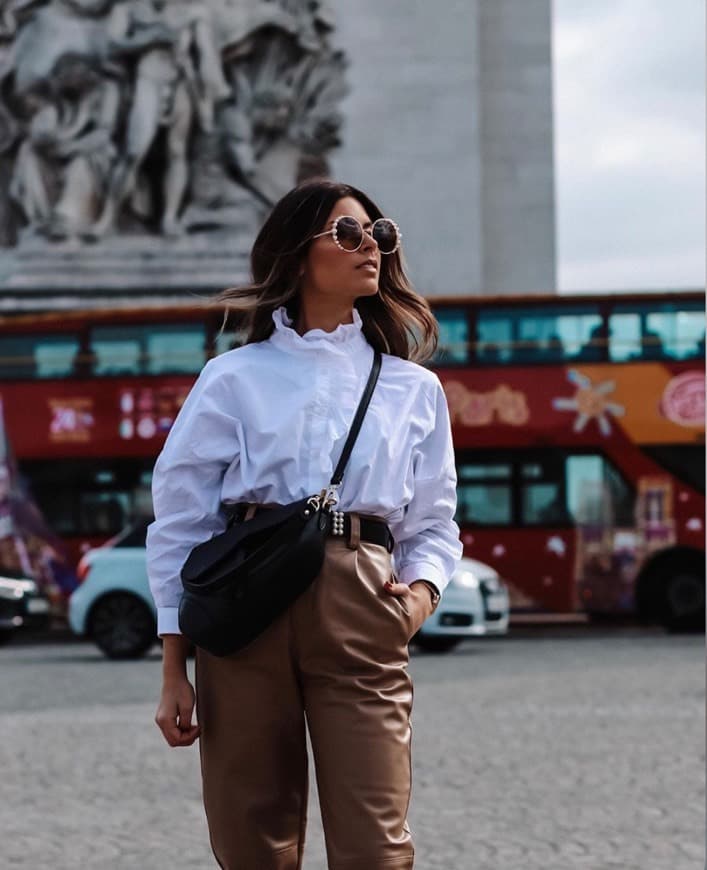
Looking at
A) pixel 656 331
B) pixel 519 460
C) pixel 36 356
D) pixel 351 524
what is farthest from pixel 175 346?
pixel 351 524

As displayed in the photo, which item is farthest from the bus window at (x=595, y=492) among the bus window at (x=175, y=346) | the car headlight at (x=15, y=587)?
the car headlight at (x=15, y=587)

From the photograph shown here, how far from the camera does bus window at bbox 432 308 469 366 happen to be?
18.8 meters

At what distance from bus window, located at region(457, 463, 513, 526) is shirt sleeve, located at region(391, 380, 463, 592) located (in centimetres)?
1545

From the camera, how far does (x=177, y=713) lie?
2982mm

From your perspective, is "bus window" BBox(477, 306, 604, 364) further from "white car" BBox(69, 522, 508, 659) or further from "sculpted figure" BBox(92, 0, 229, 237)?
"sculpted figure" BBox(92, 0, 229, 237)

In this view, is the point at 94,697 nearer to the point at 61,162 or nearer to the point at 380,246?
the point at 380,246

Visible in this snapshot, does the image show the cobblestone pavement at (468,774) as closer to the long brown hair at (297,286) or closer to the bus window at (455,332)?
the long brown hair at (297,286)

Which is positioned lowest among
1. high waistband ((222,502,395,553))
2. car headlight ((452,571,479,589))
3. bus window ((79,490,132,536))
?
car headlight ((452,571,479,589))

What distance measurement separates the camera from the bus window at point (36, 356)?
62.8 ft

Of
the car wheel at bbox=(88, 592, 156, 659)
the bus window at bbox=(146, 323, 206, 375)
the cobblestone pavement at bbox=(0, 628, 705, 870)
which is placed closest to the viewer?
the cobblestone pavement at bbox=(0, 628, 705, 870)

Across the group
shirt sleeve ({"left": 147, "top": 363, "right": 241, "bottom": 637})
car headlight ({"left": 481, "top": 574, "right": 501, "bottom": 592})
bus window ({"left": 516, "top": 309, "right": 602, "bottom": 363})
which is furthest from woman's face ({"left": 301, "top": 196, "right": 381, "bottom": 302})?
bus window ({"left": 516, "top": 309, "right": 602, "bottom": 363})

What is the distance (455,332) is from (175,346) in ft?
9.12

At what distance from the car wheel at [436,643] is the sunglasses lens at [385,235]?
13.1m

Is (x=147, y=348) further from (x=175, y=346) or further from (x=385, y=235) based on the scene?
(x=385, y=235)
